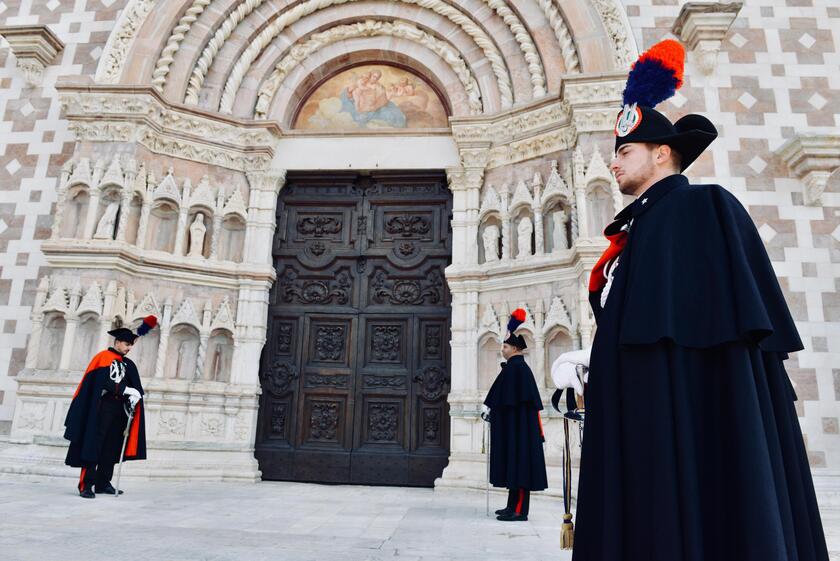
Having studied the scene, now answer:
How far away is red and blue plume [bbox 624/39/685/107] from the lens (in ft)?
7.35

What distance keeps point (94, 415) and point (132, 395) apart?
1.34ft

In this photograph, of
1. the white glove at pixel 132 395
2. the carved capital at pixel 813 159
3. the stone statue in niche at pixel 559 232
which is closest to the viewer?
the white glove at pixel 132 395

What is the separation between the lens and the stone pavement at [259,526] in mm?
3857

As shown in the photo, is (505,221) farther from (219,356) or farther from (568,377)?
(568,377)

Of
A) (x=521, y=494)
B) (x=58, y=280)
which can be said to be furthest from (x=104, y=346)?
(x=521, y=494)

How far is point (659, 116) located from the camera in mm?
2158

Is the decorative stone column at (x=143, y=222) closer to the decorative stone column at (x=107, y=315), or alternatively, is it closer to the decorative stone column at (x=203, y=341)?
the decorative stone column at (x=107, y=315)

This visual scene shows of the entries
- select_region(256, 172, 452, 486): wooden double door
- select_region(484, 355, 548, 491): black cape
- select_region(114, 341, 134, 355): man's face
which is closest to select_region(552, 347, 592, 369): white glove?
select_region(484, 355, 548, 491): black cape

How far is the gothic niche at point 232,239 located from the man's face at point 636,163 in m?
Result: 7.61

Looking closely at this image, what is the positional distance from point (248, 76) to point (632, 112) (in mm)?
8410

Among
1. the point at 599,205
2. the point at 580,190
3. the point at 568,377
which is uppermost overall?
the point at 580,190

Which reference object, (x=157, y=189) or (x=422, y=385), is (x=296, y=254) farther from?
(x=422, y=385)

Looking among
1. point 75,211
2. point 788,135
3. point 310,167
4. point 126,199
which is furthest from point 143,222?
point 788,135

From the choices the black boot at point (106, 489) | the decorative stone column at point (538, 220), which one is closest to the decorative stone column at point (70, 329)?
the black boot at point (106, 489)
